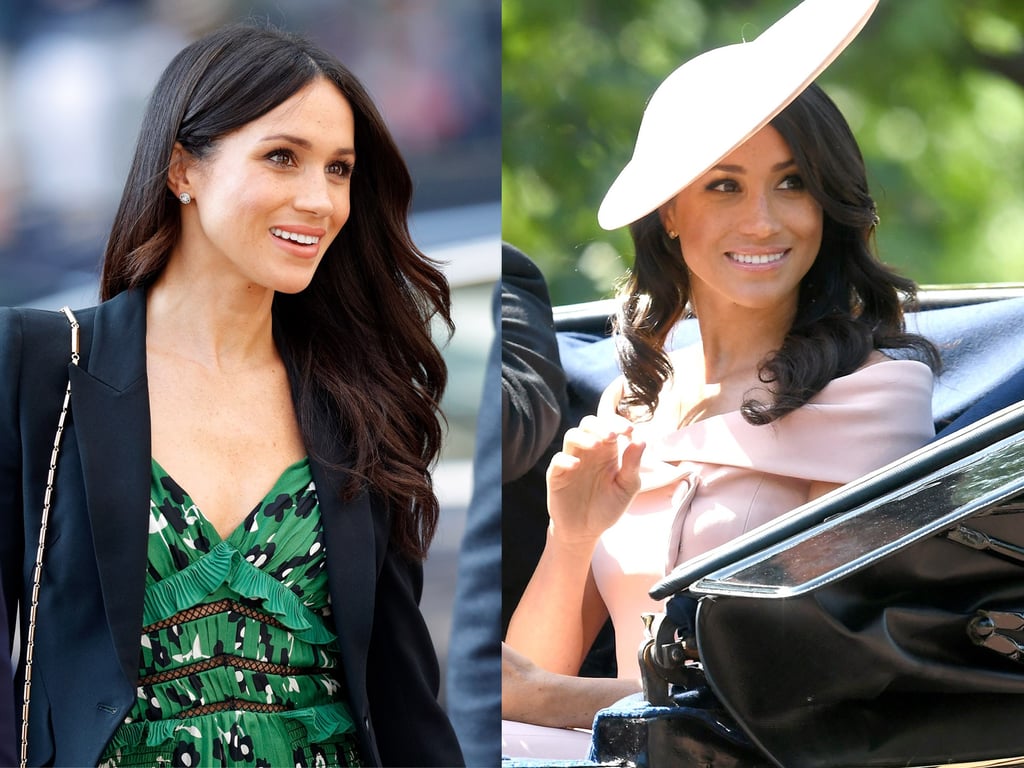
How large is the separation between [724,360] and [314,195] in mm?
764

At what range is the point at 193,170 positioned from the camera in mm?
2598

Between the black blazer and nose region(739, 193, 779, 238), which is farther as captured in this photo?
nose region(739, 193, 779, 238)

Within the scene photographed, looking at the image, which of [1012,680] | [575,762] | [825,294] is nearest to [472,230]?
[825,294]

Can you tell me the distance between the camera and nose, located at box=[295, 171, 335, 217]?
2.61m

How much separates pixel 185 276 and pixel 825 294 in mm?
1097

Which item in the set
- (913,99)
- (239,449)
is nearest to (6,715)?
(239,449)

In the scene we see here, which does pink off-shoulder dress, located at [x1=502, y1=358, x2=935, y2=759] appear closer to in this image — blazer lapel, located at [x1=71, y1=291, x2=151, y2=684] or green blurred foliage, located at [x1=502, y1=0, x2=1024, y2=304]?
green blurred foliage, located at [x1=502, y1=0, x2=1024, y2=304]

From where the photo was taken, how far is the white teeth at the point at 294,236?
261 cm

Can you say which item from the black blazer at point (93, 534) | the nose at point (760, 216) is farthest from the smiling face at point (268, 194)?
the nose at point (760, 216)

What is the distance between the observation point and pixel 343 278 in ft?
9.23

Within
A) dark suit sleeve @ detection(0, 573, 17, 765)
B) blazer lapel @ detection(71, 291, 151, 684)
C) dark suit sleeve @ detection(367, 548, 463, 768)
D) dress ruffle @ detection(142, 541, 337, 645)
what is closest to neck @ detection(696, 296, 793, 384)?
dark suit sleeve @ detection(367, 548, 463, 768)

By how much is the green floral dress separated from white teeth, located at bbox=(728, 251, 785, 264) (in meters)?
0.85

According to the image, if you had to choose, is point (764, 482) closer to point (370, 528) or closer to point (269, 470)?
point (370, 528)

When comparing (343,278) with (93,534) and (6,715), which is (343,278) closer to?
(93,534)
